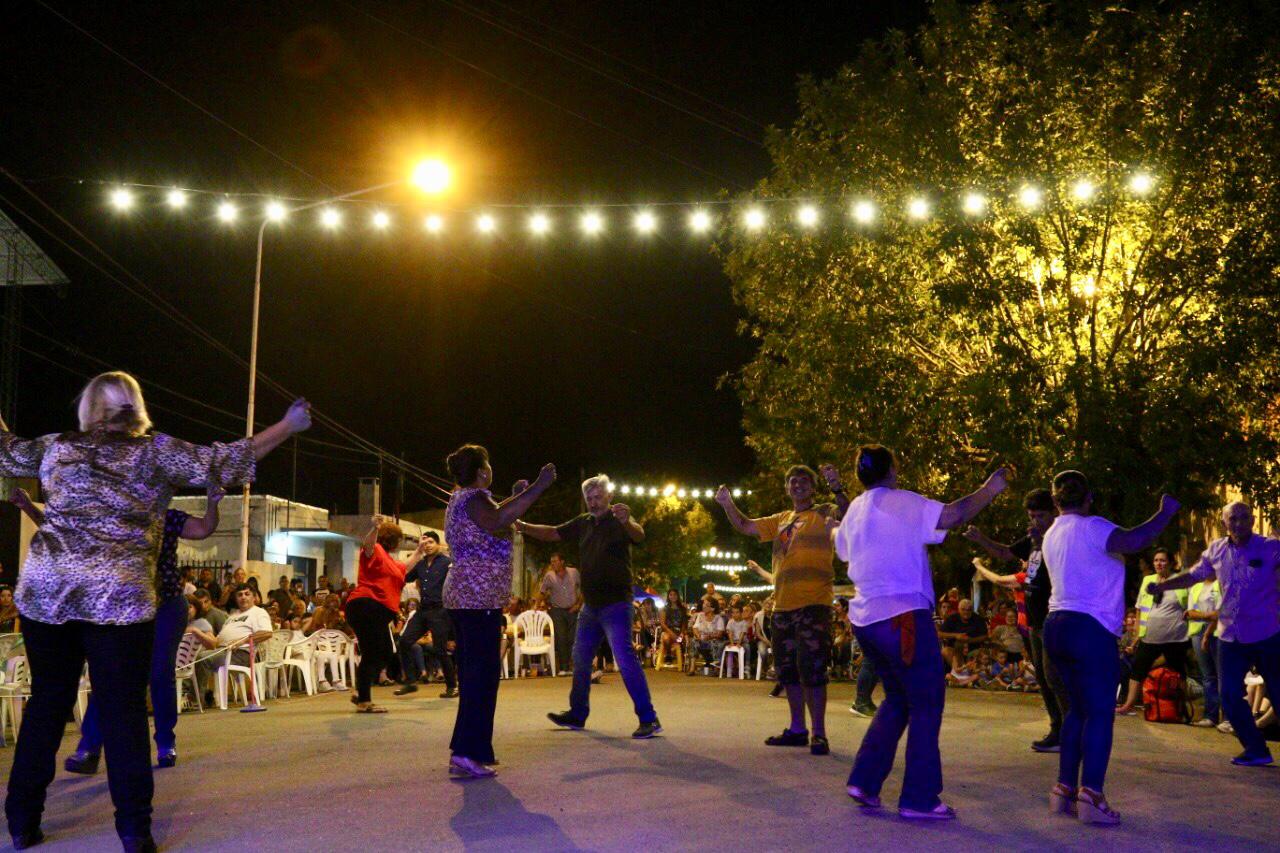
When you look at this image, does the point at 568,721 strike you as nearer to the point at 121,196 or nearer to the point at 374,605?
the point at 374,605

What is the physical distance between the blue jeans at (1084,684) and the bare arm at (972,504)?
77cm

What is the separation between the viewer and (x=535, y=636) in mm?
21281

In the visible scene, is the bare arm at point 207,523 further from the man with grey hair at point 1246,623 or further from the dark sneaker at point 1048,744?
the man with grey hair at point 1246,623

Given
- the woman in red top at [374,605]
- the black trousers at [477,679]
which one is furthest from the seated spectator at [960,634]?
the black trousers at [477,679]

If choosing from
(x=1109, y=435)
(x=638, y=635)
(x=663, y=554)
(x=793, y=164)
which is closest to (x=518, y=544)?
(x=663, y=554)

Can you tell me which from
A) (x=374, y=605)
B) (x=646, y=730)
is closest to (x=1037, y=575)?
(x=646, y=730)

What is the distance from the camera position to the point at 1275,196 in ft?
48.4

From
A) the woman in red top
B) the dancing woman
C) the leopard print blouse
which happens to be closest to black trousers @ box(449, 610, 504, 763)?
the leopard print blouse

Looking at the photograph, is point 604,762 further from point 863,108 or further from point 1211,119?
point 863,108

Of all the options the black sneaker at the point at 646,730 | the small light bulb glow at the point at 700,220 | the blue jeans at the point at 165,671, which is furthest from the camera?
the small light bulb glow at the point at 700,220

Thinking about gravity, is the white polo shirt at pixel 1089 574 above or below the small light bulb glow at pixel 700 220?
below

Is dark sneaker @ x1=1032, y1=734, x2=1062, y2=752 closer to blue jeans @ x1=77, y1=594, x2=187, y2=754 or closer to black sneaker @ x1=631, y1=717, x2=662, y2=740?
black sneaker @ x1=631, y1=717, x2=662, y2=740

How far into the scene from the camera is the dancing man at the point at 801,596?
28.2ft

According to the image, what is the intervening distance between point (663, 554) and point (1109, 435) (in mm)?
55999
